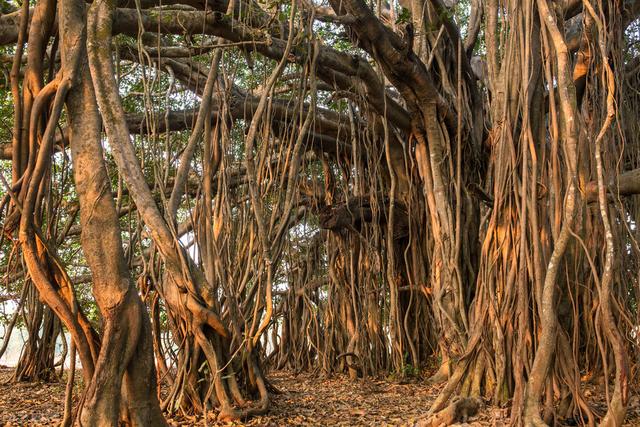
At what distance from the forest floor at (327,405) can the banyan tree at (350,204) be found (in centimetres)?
14

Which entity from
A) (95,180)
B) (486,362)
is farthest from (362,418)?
(95,180)

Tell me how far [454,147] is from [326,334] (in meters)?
2.18

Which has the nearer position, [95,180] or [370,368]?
[95,180]

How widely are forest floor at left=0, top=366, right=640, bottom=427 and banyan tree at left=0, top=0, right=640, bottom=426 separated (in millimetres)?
143

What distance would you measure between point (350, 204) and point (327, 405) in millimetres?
1766

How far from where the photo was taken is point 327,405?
12.9 ft

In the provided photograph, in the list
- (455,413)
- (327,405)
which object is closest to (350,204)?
(327,405)

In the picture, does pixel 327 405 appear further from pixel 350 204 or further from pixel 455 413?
pixel 350 204

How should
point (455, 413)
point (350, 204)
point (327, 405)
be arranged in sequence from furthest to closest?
1. point (350, 204)
2. point (327, 405)
3. point (455, 413)

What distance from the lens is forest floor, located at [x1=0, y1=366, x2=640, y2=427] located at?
3260mm

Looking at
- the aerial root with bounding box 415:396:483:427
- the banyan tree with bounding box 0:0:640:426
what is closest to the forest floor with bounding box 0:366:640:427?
the aerial root with bounding box 415:396:483:427

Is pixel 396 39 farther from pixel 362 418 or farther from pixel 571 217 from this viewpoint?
pixel 362 418

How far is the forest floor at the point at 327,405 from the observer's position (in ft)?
10.7

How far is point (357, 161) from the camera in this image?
5.31 meters
